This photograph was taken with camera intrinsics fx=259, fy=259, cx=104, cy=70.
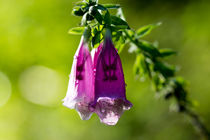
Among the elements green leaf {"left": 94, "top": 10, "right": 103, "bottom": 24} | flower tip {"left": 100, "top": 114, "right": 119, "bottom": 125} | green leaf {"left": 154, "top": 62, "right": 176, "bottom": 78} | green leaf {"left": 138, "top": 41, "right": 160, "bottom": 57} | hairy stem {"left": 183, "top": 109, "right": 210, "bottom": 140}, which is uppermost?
green leaf {"left": 94, "top": 10, "right": 103, "bottom": 24}

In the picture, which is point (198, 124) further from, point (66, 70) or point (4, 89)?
point (4, 89)

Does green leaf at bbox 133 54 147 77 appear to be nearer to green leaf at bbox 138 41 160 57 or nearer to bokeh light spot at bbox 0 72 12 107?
green leaf at bbox 138 41 160 57

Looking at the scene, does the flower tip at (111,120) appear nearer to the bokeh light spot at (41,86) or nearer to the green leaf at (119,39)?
the green leaf at (119,39)

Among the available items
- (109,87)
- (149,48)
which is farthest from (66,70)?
(109,87)

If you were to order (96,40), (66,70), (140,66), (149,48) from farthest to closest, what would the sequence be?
(66,70) < (140,66) < (149,48) < (96,40)

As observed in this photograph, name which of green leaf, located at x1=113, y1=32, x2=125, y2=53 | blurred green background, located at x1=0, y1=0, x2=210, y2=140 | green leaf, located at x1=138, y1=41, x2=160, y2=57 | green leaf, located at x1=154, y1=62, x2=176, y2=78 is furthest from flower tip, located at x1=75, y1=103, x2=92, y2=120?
blurred green background, located at x1=0, y1=0, x2=210, y2=140

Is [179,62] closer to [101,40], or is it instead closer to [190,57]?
[190,57]

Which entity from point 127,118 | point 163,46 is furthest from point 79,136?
point 163,46
